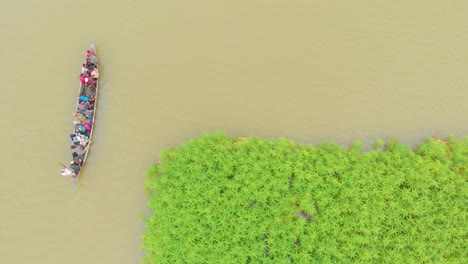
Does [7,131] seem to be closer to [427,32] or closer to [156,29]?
[156,29]

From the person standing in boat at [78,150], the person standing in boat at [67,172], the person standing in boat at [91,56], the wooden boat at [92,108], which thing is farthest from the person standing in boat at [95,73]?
the person standing in boat at [67,172]

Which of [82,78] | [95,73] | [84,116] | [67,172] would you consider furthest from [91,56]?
[67,172]

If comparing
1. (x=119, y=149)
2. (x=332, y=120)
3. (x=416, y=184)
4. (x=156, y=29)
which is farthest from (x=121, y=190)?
(x=416, y=184)

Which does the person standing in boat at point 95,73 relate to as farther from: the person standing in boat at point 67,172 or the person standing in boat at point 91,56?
the person standing in boat at point 67,172

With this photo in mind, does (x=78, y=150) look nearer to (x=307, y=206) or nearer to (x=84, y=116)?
(x=84, y=116)

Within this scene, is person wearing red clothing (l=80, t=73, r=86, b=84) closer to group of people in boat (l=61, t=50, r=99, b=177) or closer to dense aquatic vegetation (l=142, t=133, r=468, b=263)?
group of people in boat (l=61, t=50, r=99, b=177)

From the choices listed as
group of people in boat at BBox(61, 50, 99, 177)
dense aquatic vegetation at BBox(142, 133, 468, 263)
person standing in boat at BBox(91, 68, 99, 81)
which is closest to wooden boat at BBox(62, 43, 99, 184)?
group of people in boat at BBox(61, 50, 99, 177)

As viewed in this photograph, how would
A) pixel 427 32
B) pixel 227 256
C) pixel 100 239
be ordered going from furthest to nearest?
pixel 427 32 → pixel 100 239 → pixel 227 256
